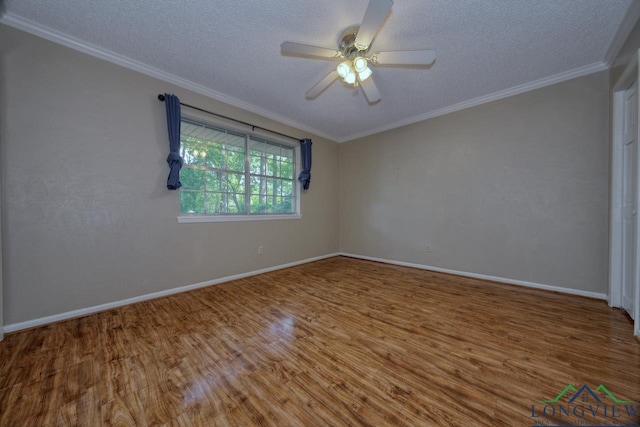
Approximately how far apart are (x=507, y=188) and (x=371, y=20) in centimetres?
293

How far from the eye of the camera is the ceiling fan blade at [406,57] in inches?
73.2

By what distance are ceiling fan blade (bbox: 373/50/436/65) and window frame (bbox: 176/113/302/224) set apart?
229 centimetres

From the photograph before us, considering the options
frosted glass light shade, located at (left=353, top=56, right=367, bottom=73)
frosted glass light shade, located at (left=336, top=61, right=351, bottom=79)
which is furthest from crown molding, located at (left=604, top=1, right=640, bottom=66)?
frosted glass light shade, located at (left=336, top=61, right=351, bottom=79)

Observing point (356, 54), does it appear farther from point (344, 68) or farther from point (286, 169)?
point (286, 169)

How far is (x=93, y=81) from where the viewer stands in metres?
2.25

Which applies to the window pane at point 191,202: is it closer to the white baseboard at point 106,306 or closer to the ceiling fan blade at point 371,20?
the white baseboard at point 106,306

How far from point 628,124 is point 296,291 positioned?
13.0 ft

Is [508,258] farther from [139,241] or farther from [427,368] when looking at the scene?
[139,241]

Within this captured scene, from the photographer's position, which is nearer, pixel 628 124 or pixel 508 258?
pixel 628 124

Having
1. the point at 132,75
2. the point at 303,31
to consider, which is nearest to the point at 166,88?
the point at 132,75

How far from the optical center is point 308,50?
1.89 metres

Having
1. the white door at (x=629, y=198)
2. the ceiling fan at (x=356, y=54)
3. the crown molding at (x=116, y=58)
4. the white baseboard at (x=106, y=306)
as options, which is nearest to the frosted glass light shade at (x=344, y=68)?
the ceiling fan at (x=356, y=54)

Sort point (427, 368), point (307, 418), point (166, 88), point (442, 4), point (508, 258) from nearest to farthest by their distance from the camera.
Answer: point (307, 418) → point (427, 368) → point (442, 4) → point (166, 88) → point (508, 258)

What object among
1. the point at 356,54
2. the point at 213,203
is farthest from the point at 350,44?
the point at 213,203
